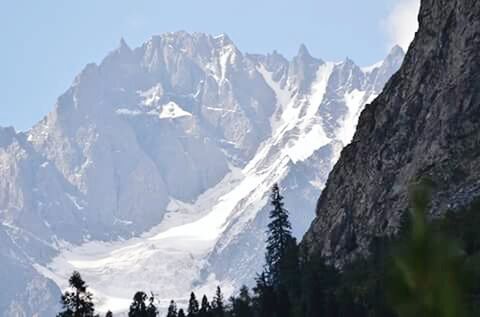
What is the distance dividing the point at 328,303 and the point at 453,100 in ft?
134

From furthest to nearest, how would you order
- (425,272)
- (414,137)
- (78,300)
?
(414,137) → (78,300) → (425,272)

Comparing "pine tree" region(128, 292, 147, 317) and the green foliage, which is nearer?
the green foliage

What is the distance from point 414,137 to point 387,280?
10517 centimetres

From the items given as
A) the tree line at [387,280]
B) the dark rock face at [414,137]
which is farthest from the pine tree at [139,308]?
the dark rock face at [414,137]

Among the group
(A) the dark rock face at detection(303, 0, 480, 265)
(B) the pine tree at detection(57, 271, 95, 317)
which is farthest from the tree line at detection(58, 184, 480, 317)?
(A) the dark rock face at detection(303, 0, 480, 265)

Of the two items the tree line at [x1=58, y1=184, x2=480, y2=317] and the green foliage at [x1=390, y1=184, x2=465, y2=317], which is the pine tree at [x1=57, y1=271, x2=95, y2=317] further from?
the green foliage at [x1=390, y1=184, x2=465, y2=317]

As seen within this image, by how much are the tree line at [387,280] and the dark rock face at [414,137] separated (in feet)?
27.7

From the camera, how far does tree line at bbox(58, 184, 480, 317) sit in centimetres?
551

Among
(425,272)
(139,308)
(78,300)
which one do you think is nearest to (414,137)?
A: (139,308)

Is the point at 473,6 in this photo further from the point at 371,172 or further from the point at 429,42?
the point at 371,172

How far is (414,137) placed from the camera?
109062 millimetres

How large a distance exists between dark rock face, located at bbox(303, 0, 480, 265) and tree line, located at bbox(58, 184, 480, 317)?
846 centimetres

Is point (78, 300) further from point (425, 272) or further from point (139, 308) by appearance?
point (425, 272)

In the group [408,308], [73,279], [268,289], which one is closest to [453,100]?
[268,289]
